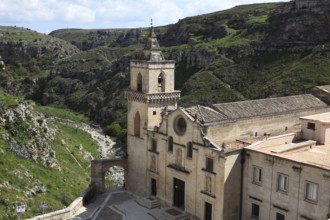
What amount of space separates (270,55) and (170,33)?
82.4 metres

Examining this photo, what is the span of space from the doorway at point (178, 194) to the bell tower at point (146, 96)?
4608 mm

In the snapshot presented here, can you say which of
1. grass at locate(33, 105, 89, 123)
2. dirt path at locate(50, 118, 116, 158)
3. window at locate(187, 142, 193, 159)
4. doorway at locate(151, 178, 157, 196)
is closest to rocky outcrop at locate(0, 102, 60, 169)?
doorway at locate(151, 178, 157, 196)

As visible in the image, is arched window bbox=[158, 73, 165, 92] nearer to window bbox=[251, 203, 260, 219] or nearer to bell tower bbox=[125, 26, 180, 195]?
bell tower bbox=[125, 26, 180, 195]

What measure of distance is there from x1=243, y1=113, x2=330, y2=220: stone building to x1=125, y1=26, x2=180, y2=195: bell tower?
11.4 m

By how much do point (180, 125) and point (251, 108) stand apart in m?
7.16

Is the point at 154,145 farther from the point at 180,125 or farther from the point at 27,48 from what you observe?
the point at 27,48

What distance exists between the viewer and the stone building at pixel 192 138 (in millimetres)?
33487

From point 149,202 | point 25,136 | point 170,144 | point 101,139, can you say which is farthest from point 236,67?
point 149,202

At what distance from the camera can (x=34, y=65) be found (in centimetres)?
17512

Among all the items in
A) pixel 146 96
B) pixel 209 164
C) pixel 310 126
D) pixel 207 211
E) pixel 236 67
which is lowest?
pixel 207 211

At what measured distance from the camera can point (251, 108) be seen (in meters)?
38.6

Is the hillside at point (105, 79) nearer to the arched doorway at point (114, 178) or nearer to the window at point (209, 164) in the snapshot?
the arched doorway at point (114, 178)

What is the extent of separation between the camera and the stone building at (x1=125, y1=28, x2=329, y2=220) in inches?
1318

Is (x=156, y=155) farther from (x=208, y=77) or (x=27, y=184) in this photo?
(x=208, y=77)
